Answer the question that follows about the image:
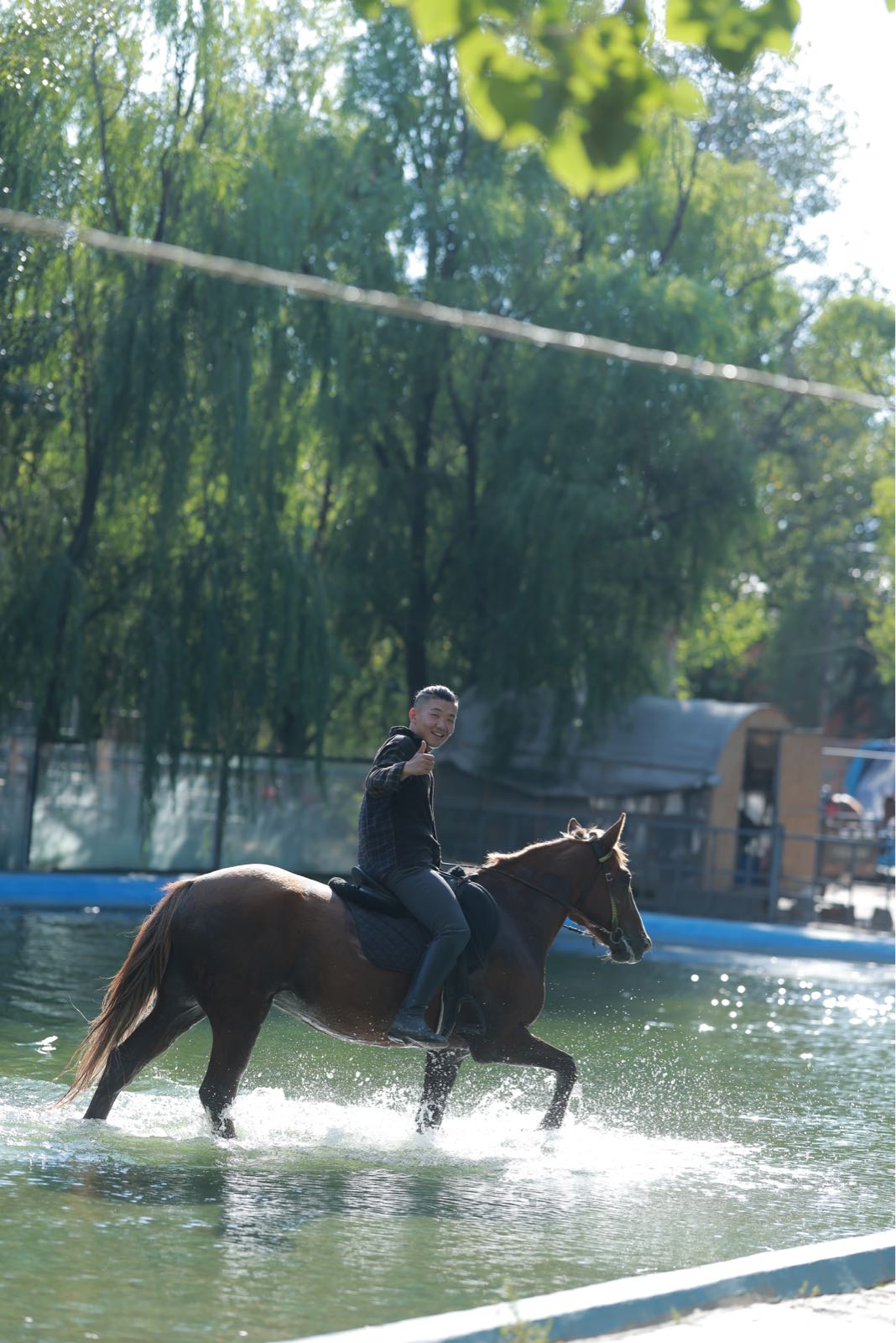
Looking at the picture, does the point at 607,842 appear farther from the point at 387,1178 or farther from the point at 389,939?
the point at 387,1178

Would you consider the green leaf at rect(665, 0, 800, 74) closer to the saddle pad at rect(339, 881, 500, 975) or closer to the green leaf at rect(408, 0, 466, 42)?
the green leaf at rect(408, 0, 466, 42)

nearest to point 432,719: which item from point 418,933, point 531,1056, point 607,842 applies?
point 418,933

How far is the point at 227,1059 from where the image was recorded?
8.20m

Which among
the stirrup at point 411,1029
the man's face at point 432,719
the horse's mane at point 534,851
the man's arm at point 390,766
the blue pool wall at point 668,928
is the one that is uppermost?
the man's face at point 432,719

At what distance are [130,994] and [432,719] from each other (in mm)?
2104

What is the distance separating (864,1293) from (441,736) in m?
3.53

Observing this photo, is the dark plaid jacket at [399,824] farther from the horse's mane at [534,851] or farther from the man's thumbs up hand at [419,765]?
the horse's mane at [534,851]

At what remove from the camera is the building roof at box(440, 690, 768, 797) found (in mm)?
25547

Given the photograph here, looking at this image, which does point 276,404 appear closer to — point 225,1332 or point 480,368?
point 480,368

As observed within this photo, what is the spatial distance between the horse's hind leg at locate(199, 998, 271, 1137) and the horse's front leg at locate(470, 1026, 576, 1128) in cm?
131

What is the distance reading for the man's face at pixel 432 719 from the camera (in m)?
8.41

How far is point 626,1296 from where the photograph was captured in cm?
542

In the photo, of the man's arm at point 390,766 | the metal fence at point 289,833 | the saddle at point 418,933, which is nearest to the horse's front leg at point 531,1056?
the saddle at point 418,933

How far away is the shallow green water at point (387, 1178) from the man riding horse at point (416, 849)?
86cm
